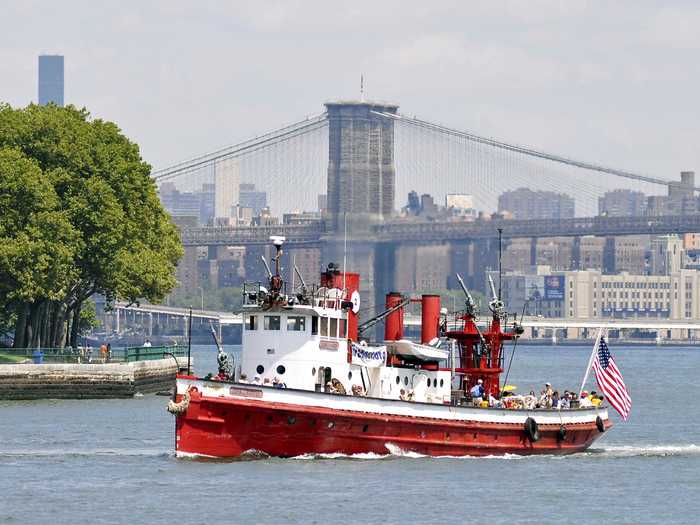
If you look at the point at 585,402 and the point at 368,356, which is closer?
the point at 368,356

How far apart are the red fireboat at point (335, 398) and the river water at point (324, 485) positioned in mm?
547

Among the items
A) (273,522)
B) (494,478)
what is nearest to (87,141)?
(494,478)

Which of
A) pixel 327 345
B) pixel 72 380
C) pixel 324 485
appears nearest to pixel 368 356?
pixel 327 345

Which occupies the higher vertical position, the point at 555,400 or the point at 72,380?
the point at 555,400

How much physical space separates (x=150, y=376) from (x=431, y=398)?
3083cm

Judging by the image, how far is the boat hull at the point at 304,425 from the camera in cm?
5794

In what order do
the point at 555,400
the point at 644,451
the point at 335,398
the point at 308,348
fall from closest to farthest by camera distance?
the point at 335,398
the point at 308,348
the point at 555,400
the point at 644,451

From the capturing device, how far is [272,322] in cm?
5972

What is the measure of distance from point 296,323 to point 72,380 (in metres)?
28.3

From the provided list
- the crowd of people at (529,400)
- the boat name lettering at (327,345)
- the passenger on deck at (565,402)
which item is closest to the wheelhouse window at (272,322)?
the boat name lettering at (327,345)

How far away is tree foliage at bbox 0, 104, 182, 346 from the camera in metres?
91.0

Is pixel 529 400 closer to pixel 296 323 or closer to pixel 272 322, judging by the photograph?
pixel 296 323

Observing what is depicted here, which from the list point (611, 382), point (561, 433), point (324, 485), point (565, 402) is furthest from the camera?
point (565, 402)

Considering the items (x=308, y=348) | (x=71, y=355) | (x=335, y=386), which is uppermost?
(x=308, y=348)
